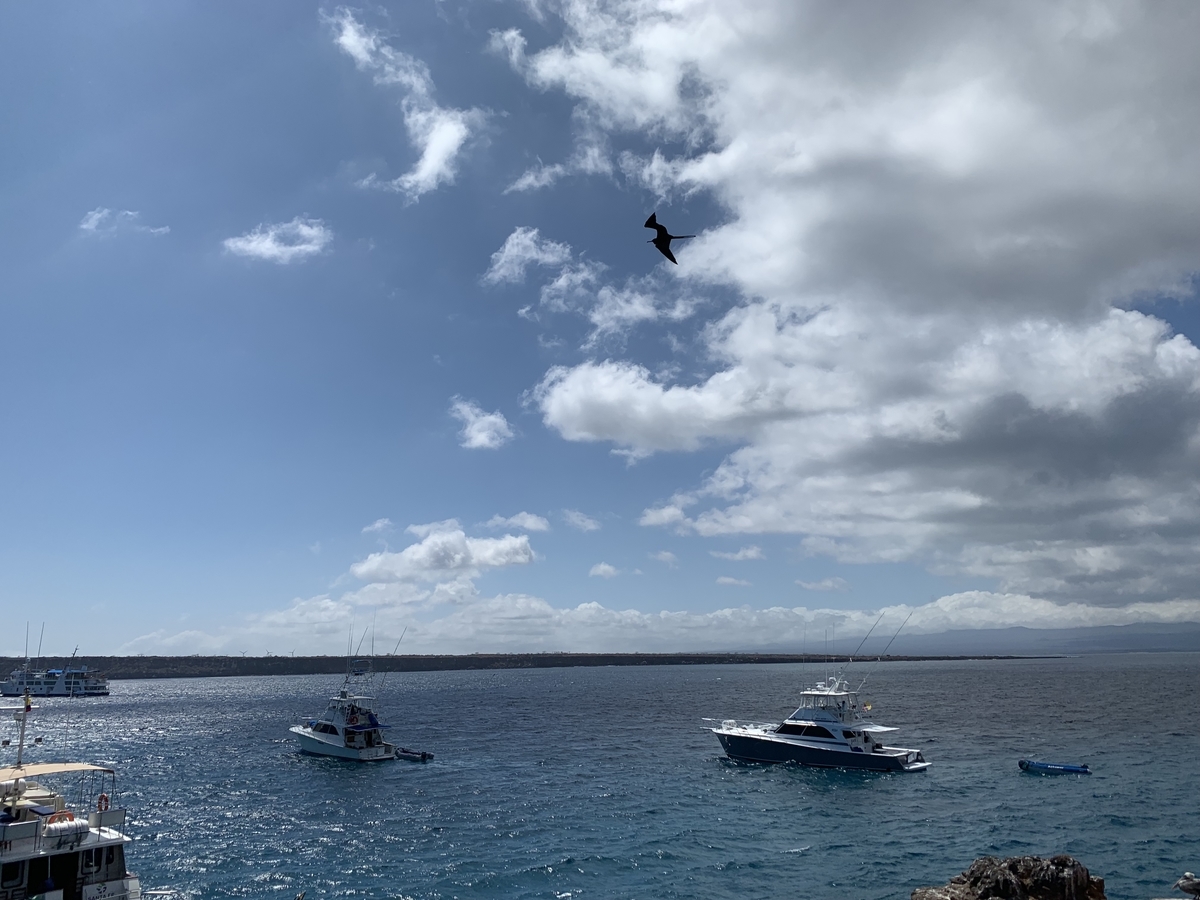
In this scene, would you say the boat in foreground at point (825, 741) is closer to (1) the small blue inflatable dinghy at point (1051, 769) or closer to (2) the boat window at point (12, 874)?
(1) the small blue inflatable dinghy at point (1051, 769)

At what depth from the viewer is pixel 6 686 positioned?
7461 inches

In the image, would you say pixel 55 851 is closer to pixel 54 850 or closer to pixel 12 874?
pixel 54 850

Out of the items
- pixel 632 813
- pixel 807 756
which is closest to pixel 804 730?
pixel 807 756

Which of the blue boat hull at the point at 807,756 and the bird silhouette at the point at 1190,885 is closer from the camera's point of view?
the bird silhouette at the point at 1190,885

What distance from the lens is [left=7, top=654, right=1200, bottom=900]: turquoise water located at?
108 feet

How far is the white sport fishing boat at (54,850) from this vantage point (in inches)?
899

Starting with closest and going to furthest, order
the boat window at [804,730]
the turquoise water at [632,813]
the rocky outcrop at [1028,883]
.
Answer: the rocky outcrop at [1028,883]
the turquoise water at [632,813]
the boat window at [804,730]

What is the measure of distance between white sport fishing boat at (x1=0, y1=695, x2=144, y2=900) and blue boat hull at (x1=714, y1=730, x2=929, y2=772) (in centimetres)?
4686

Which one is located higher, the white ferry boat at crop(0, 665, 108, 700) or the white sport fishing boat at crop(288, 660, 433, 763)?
the white sport fishing boat at crop(288, 660, 433, 763)

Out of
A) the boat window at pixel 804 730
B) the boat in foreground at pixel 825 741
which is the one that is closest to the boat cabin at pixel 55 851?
the boat in foreground at pixel 825 741

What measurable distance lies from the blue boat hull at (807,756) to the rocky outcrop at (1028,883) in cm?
3805

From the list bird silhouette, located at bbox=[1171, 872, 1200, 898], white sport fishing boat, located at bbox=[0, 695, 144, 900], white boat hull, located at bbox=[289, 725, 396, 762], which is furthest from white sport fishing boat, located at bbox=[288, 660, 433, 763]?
bird silhouette, located at bbox=[1171, 872, 1200, 898]

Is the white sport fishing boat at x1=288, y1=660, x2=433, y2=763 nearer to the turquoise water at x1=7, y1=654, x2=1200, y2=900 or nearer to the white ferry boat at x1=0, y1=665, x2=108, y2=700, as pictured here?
the turquoise water at x1=7, y1=654, x2=1200, y2=900

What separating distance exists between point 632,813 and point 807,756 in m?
22.1
